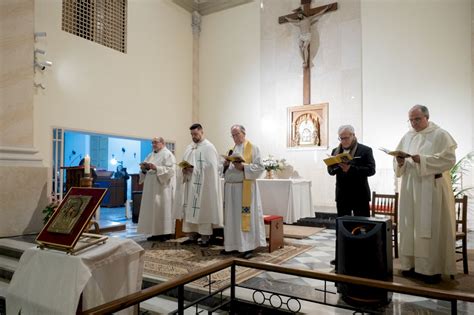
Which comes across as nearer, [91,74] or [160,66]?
[91,74]

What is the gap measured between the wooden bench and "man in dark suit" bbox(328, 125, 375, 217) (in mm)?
1153

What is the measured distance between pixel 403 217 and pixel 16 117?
5882 millimetres

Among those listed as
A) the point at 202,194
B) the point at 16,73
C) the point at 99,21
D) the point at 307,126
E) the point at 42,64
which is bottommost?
the point at 202,194

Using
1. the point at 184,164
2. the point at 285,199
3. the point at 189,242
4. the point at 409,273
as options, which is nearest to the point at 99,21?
the point at 184,164

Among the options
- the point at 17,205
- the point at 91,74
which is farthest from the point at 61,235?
the point at 91,74

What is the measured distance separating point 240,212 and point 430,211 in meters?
2.20

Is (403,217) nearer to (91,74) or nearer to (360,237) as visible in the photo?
(360,237)

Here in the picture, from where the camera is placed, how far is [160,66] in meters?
9.62

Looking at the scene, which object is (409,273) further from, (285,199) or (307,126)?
(307,126)

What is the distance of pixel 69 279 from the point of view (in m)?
1.74

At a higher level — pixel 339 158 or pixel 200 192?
pixel 339 158

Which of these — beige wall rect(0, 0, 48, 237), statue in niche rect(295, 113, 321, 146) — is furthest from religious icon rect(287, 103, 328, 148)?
beige wall rect(0, 0, 48, 237)

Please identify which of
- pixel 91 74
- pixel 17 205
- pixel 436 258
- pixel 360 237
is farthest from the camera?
pixel 91 74

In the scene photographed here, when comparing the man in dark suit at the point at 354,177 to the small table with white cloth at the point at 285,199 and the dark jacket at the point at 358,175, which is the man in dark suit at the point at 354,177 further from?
the small table with white cloth at the point at 285,199
